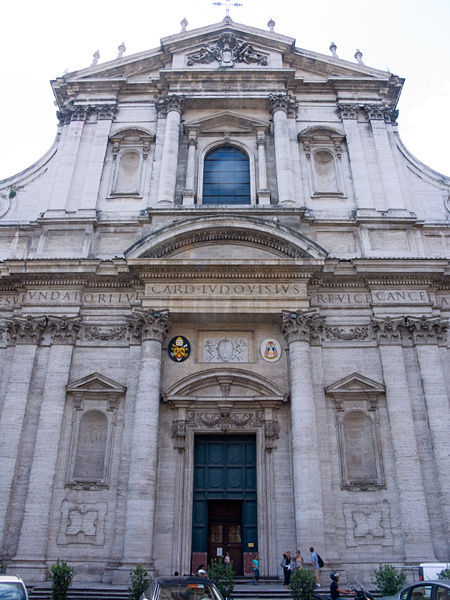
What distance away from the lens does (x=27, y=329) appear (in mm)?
16172

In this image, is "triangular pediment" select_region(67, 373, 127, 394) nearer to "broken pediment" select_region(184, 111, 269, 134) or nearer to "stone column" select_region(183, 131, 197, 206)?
"stone column" select_region(183, 131, 197, 206)

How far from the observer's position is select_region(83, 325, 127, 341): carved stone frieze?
1648 cm

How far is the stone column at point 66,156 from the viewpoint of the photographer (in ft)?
61.9

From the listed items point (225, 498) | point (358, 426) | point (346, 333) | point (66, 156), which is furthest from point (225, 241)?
point (225, 498)

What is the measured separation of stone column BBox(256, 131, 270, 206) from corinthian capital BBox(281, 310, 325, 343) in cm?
479

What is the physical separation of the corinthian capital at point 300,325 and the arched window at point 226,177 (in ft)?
18.3

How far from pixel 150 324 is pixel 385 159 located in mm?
10831

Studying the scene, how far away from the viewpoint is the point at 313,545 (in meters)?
13.2

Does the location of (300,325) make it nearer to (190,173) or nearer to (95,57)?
(190,173)

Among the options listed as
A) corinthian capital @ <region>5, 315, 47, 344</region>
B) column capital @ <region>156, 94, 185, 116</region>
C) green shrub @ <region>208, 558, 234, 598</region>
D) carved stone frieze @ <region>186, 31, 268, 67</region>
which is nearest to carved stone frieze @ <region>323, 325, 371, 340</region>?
green shrub @ <region>208, 558, 234, 598</region>

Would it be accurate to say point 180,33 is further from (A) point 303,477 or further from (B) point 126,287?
(A) point 303,477

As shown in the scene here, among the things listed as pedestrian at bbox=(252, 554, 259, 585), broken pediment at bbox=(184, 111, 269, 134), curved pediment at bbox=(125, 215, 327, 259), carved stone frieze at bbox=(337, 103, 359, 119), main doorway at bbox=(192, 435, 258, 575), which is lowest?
pedestrian at bbox=(252, 554, 259, 585)

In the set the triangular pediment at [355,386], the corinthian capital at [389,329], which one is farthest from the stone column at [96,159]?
the corinthian capital at [389,329]

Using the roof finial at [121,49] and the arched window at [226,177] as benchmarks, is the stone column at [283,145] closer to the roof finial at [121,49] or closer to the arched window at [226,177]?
the arched window at [226,177]
